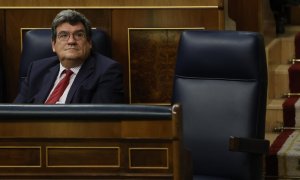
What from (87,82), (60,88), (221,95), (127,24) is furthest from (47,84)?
(221,95)

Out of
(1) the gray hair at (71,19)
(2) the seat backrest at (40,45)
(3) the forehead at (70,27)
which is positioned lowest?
(2) the seat backrest at (40,45)

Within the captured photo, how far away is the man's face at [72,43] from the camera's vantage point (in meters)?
3.12

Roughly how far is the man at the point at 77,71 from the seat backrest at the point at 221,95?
0.23 meters

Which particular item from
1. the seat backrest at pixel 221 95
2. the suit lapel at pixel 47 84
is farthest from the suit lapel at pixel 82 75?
the seat backrest at pixel 221 95

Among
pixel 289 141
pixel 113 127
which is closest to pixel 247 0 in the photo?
pixel 289 141

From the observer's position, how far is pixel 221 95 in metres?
3.00

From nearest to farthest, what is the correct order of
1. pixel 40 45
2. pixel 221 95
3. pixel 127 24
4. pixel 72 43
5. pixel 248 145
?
1. pixel 248 145
2. pixel 221 95
3. pixel 72 43
4. pixel 40 45
5. pixel 127 24

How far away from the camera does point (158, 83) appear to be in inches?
138

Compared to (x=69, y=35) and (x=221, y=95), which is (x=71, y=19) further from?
(x=221, y=95)

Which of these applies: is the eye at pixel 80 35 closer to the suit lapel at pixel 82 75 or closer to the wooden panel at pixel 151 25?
the suit lapel at pixel 82 75

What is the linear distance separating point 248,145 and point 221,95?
0.75 feet

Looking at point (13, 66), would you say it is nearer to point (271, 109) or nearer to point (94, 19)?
point (94, 19)

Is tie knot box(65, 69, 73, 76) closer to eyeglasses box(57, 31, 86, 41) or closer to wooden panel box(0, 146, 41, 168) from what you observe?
eyeglasses box(57, 31, 86, 41)

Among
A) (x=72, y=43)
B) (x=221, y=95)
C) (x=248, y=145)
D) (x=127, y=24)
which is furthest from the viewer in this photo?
(x=127, y=24)
